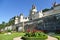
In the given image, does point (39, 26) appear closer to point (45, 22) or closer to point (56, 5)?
point (45, 22)

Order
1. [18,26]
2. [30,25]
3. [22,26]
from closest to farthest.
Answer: [30,25] < [22,26] < [18,26]

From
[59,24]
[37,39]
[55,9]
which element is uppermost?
[55,9]

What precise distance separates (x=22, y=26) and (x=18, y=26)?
144 inches

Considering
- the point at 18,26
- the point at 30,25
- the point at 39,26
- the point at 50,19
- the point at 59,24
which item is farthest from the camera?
the point at 18,26

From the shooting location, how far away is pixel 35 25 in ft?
135

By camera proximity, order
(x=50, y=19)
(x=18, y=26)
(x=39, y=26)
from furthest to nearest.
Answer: (x=18, y=26) → (x=39, y=26) → (x=50, y=19)

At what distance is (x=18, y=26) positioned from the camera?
5391 centimetres

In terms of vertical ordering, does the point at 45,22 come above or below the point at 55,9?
below

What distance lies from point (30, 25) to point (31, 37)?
2663cm

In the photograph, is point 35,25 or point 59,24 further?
point 35,25

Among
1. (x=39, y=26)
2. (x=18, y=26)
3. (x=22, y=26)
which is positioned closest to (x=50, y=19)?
(x=39, y=26)

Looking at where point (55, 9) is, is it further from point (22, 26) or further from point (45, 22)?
point (45, 22)

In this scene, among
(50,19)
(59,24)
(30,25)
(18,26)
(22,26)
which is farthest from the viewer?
(18,26)

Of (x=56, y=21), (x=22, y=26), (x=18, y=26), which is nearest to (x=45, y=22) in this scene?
(x=56, y=21)
